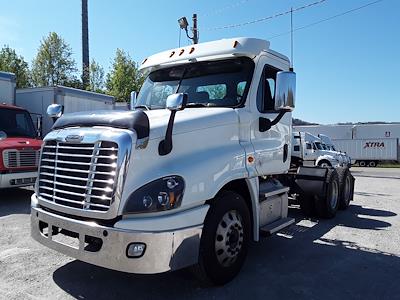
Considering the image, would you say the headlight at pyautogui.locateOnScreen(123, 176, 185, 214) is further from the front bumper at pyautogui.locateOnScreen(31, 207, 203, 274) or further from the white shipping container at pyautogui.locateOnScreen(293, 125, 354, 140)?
the white shipping container at pyautogui.locateOnScreen(293, 125, 354, 140)

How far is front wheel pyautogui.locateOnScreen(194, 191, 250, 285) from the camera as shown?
163 inches

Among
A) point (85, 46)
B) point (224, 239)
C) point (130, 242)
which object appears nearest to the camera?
point (130, 242)

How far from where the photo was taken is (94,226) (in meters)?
3.68

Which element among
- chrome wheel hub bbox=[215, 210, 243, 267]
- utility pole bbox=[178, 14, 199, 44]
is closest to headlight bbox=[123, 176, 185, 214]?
chrome wheel hub bbox=[215, 210, 243, 267]

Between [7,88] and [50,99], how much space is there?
5.06 ft

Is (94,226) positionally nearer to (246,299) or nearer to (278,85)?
(246,299)

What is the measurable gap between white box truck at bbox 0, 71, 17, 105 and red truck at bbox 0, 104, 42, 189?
1.70m

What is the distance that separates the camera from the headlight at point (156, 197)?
11.9ft

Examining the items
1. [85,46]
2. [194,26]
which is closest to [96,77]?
[85,46]

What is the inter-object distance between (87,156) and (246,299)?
2155 mm

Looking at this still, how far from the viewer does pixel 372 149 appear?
3559 cm

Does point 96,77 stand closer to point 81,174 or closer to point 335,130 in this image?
point 335,130

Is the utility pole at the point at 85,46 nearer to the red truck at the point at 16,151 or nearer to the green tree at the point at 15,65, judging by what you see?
the green tree at the point at 15,65

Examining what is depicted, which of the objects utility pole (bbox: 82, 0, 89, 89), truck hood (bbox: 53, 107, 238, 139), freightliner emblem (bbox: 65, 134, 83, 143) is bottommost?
freightliner emblem (bbox: 65, 134, 83, 143)
